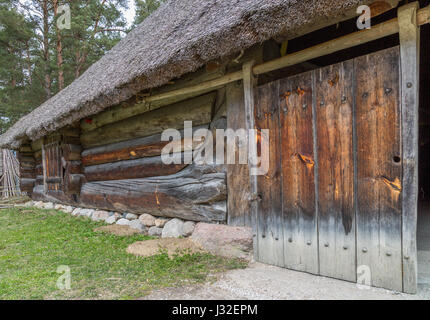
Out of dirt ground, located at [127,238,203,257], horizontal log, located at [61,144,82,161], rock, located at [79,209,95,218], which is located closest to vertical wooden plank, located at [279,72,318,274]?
dirt ground, located at [127,238,203,257]

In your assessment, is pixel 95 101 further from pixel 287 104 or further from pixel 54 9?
pixel 54 9

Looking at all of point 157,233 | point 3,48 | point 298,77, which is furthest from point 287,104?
point 3,48

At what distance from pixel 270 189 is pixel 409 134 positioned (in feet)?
3.75

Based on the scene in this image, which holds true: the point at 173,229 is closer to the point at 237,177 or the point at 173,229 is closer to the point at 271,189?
the point at 237,177

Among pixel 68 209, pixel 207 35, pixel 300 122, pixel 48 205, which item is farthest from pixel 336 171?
pixel 48 205

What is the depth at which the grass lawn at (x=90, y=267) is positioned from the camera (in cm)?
208

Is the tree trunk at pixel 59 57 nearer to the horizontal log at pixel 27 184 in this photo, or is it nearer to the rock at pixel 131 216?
the horizontal log at pixel 27 184

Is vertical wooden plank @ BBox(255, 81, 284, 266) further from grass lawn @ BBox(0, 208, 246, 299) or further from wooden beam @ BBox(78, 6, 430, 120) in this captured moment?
grass lawn @ BBox(0, 208, 246, 299)

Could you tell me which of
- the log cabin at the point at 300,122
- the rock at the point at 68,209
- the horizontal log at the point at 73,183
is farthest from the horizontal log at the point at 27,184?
the log cabin at the point at 300,122

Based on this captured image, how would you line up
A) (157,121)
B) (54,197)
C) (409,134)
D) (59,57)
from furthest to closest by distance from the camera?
(59,57), (54,197), (157,121), (409,134)

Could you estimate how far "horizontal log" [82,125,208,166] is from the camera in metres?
3.74

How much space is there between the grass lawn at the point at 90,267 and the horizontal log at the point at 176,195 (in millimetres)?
506

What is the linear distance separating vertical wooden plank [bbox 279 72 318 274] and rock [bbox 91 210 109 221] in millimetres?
3664

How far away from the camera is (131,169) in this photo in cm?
432
